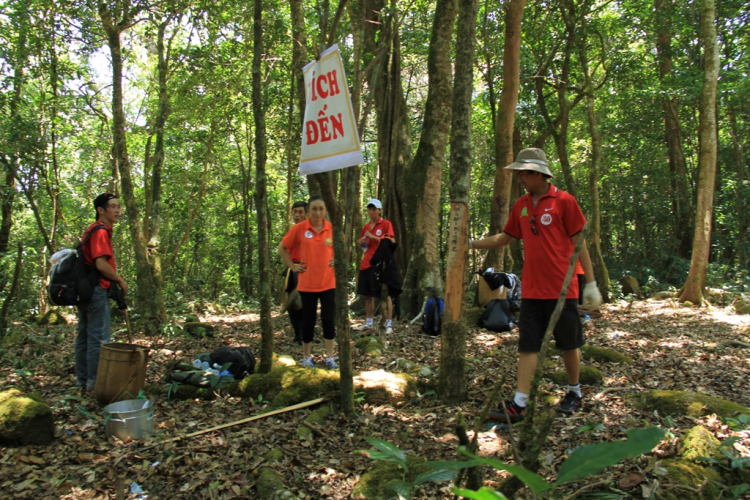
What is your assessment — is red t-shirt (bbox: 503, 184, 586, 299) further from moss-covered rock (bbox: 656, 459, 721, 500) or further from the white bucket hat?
moss-covered rock (bbox: 656, 459, 721, 500)

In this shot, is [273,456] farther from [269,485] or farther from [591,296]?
[591,296]

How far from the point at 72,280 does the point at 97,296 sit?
30 cm

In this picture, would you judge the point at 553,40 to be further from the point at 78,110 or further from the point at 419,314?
the point at 78,110

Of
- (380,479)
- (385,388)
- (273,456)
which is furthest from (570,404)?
(273,456)

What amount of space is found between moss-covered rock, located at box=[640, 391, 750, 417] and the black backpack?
509 cm

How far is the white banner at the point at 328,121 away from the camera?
343 cm

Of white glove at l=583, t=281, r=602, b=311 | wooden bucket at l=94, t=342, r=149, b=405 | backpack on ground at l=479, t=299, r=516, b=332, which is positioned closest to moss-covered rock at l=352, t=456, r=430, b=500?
white glove at l=583, t=281, r=602, b=311

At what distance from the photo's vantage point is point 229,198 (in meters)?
18.3

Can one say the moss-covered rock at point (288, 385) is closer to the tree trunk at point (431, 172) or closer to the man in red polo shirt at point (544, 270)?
the man in red polo shirt at point (544, 270)

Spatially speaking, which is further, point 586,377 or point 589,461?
point 586,377

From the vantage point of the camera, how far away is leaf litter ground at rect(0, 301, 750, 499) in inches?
119

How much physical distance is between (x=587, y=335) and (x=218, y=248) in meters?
15.4

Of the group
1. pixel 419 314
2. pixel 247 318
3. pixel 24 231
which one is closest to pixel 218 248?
pixel 24 231

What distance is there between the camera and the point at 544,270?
3.75m
